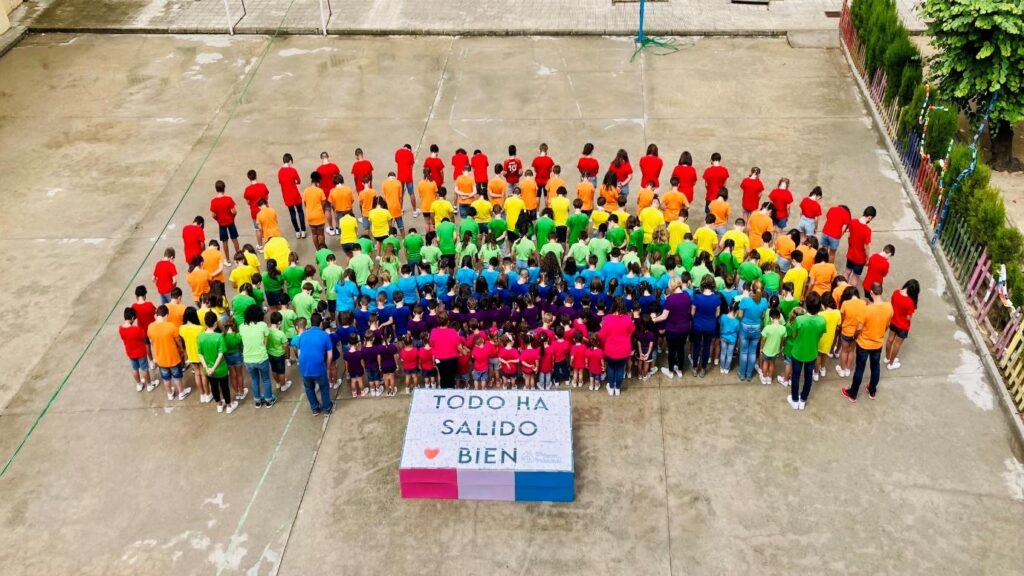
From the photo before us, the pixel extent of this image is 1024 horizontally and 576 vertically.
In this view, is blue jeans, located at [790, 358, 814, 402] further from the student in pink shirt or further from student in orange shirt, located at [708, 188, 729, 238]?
student in orange shirt, located at [708, 188, 729, 238]

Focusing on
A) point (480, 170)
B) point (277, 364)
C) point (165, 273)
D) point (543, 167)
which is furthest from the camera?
point (480, 170)

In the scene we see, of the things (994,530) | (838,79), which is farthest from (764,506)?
(838,79)

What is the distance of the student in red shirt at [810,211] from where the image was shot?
40.9 ft

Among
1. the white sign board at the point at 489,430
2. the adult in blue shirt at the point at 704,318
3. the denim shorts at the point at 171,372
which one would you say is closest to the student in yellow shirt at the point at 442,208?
the white sign board at the point at 489,430

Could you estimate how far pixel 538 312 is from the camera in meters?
10.9

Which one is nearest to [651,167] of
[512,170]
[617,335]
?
[512,170]

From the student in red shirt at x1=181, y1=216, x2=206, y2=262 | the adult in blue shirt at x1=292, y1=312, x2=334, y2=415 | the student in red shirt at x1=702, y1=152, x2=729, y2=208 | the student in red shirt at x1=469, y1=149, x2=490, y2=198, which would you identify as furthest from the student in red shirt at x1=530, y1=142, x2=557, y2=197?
the student in red shirt at x1=181, y1=216, x2=206, y2=262

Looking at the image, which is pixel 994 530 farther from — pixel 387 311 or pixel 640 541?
pixel 387 311

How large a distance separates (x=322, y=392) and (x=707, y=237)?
222 inches

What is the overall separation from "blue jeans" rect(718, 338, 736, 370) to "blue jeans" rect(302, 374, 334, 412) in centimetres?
507

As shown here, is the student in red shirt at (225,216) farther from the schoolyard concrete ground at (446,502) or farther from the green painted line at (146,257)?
the green painted line at (146,257)

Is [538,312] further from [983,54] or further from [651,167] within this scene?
[983,54]

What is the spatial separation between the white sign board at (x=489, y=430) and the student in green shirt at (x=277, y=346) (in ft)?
6.17

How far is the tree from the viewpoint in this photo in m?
14.1
